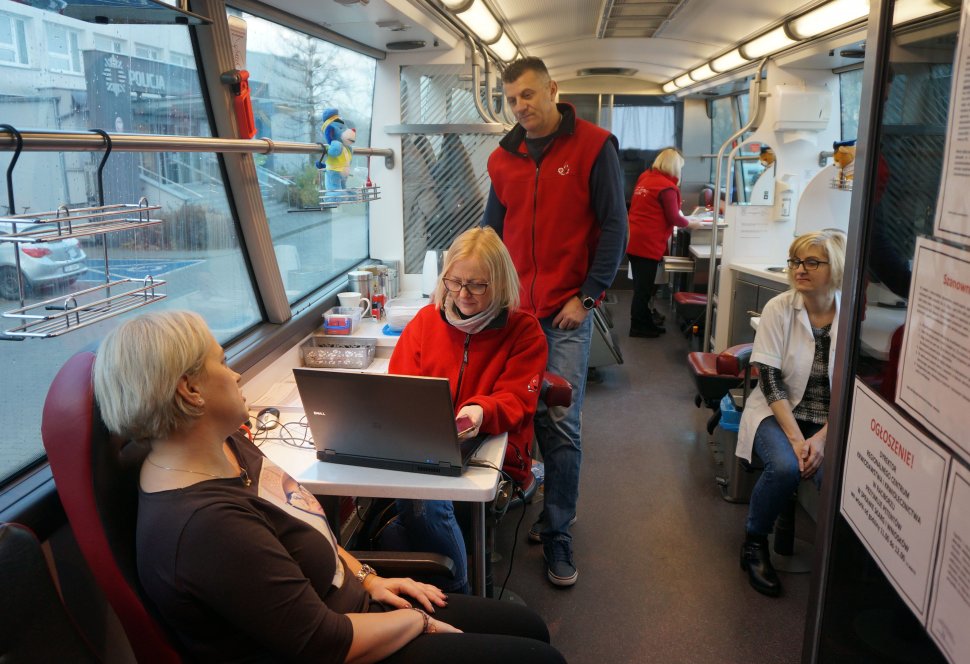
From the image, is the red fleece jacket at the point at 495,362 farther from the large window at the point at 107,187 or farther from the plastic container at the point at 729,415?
the plastic container at the point at 729,415

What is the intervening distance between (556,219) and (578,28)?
10.9 feet

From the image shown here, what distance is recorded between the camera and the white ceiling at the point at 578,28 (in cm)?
311

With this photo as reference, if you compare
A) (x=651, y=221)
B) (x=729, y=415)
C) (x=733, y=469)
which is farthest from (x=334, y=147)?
(x=651, y=221)

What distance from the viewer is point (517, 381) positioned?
2275 mm

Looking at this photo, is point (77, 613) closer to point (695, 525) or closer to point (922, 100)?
point (922, 100)

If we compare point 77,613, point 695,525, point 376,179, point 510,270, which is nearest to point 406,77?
point 376,179

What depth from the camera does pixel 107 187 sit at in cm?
211

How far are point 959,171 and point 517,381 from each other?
1.51 m

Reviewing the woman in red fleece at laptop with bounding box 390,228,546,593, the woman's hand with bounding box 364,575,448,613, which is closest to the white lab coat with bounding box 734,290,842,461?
the woman in red fleece at laptop with bounding box 390,228,546,593

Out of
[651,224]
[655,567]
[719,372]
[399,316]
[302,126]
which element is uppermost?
[302,126]

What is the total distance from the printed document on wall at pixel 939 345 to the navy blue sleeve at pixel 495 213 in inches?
88.1

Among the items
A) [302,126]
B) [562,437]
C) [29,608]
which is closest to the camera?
[29,608]

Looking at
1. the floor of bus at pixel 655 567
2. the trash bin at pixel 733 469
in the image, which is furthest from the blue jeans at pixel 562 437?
the trash bin at pixel 733 469

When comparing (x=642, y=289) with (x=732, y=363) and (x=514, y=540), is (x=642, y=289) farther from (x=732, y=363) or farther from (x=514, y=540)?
(x=514, y=540)
